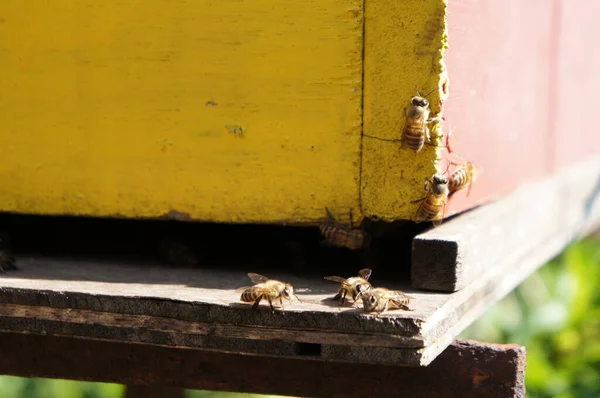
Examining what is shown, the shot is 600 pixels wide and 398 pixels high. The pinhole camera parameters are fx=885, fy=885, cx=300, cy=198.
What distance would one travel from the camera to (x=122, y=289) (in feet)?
6.02

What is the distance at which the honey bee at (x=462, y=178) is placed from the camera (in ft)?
6.61

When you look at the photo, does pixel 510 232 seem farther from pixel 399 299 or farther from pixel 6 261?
pixel 6 261

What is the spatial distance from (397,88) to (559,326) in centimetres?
312

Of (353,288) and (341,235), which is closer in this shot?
(353,288)

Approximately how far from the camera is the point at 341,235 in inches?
78.5

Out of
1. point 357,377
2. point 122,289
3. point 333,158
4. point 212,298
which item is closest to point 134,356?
point 122,289

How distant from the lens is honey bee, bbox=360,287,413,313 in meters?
1.61

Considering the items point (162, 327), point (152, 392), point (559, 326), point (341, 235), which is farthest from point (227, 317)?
point (559, 326)

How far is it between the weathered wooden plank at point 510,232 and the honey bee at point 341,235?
168mm

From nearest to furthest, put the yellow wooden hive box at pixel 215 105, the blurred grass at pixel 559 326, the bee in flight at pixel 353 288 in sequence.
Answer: the bee in flight at pixel 353 288 → the yellow wooden hive box at pixel 215 105 → the blurred grass at pixel 559 326

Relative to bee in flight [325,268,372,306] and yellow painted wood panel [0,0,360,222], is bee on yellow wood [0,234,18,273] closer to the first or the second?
yellow painted wood panel [0,0,360,222]

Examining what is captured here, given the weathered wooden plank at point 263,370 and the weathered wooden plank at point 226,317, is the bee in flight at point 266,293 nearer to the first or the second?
the weathered wooden plank at point 226,317

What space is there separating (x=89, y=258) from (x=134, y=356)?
0.39m

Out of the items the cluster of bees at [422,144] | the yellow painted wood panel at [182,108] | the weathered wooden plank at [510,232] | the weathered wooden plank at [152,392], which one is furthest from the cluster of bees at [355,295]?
the weathered wooden plank at [152,392]
